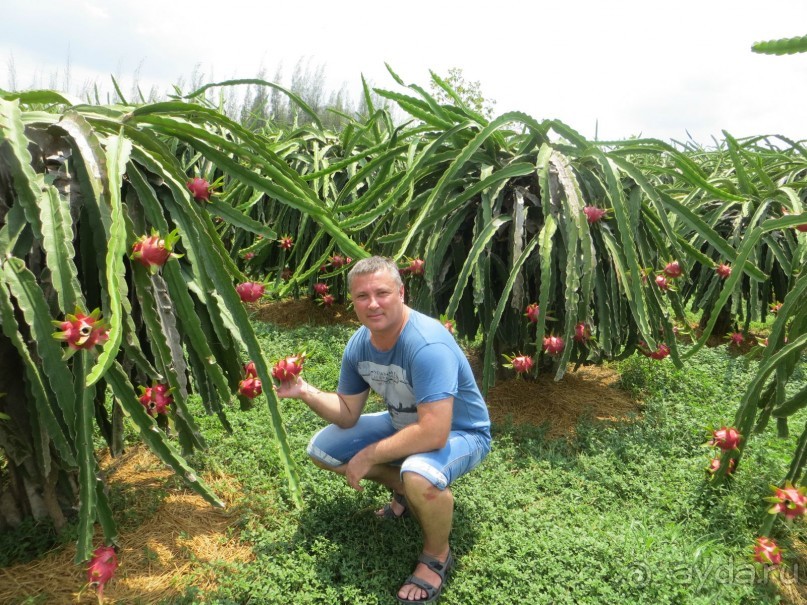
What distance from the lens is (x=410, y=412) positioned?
2.16m

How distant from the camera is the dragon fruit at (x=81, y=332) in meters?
1.23

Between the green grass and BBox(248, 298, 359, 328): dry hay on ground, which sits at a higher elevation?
BBox(248, 298, 359, 328): dry hay on ground

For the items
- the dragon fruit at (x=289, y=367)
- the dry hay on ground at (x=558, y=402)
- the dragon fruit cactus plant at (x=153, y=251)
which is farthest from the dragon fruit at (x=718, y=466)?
the dragon fruit cactus plant at (x=153, y=251)

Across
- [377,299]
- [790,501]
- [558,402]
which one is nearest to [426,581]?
[377,299]

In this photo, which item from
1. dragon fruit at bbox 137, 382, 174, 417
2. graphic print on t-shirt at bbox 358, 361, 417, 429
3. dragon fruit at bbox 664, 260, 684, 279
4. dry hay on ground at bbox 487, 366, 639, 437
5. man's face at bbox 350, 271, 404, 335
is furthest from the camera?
dry hay on ground at bbox 487, 366, 639, 437

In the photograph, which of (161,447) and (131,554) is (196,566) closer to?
(131,554)

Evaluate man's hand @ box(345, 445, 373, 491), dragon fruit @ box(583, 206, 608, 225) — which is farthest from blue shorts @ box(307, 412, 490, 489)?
dragon fruit @ box(583, 206, 608, 225)

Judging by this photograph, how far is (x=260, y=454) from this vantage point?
8.57ft

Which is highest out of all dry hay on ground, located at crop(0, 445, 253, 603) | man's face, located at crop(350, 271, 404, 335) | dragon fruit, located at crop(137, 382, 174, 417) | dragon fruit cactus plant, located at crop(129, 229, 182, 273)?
dragon fruit cactus plant, located at crop(129, 229, 182, 273)

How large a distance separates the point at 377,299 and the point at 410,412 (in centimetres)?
47

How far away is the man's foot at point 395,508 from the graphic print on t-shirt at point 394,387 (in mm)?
304

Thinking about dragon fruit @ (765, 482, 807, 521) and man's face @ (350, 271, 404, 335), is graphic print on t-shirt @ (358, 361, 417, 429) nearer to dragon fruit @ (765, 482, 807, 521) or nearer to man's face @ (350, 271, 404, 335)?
man's face @ (350, 271, 404, 335)

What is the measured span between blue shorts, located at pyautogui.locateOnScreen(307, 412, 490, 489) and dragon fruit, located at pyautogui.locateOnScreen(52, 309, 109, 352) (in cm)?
105

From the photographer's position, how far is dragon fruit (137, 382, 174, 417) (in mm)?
1590
